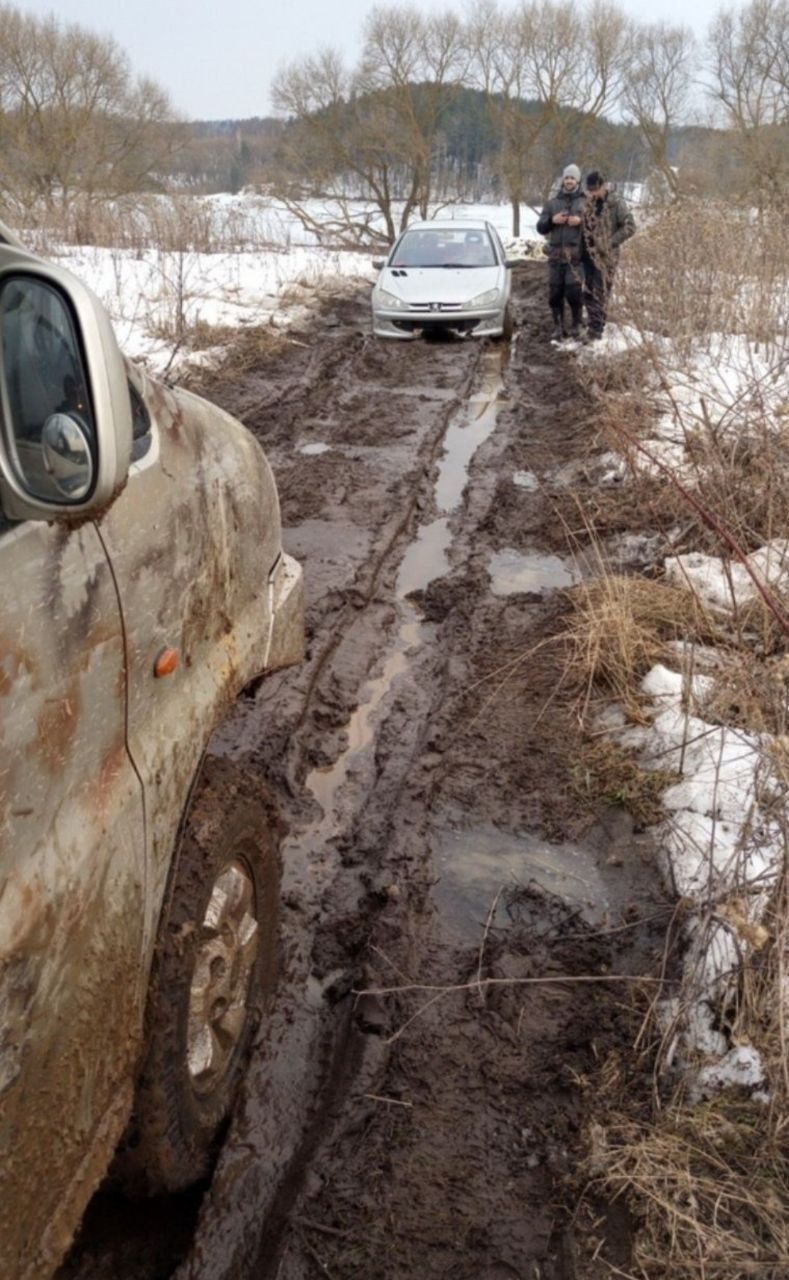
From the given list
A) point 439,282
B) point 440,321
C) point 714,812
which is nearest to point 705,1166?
point 714,812

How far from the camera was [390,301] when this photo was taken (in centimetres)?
1158

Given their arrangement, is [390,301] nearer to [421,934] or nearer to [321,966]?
[421,934]

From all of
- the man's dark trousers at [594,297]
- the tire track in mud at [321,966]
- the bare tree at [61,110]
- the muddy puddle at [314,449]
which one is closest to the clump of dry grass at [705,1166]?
the tire track in mud at [321,966]

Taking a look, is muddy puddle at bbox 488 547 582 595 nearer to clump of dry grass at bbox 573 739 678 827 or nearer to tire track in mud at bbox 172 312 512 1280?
tire track in mud at bbox 172 312 512 1280

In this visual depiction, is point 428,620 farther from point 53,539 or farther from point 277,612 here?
point 53,539

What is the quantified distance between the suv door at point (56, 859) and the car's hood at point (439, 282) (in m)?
10.7

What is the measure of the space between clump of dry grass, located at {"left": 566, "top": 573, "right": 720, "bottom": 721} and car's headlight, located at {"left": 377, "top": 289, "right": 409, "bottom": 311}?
781cm

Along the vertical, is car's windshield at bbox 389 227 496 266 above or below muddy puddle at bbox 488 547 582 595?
above

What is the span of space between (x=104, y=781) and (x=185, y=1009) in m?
0.62

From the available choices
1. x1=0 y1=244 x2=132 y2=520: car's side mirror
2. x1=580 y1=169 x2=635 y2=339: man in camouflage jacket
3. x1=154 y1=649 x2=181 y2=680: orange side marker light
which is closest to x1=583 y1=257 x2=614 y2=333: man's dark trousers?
x1=580 y1=169 x2=635 y2=339: man in camouflage jacket

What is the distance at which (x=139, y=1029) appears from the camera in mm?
1734

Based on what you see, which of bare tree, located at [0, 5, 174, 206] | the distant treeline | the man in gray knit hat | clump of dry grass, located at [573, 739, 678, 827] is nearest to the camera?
clump of dry grass, located at [573, 739, 678, 827]

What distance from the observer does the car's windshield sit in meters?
12.2

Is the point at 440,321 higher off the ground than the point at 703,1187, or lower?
higher
